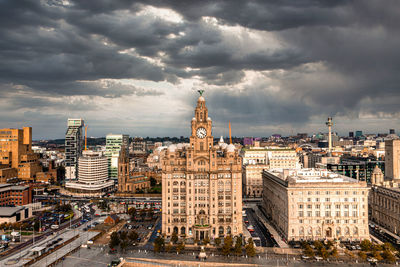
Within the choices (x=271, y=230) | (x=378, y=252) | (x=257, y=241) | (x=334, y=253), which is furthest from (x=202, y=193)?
(x=378, y=252)

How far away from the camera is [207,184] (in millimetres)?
127312

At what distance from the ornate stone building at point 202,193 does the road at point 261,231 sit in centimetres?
1024

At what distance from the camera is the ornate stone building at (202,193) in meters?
A: 126

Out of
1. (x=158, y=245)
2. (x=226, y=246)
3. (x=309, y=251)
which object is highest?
(x=309, y=251)

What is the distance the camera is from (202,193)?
127 meters

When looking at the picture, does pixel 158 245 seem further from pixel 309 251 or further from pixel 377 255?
pixel 377 255

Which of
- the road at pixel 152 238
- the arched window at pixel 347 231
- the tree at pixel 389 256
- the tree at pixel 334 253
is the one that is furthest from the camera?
the arched window at pixel 347 231

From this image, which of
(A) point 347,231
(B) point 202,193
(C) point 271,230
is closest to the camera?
(A) point 347,231

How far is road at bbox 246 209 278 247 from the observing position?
389 ft

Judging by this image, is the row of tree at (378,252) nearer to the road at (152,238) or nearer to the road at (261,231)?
the road at (261,231)

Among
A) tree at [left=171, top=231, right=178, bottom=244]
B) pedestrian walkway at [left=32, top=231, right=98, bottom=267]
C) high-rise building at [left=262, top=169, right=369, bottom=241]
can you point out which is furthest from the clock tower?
pedestrian walkway at [left=32, top=231, right=98, bottom=267]

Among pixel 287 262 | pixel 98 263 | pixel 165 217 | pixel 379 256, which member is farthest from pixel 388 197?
pixel 98 263

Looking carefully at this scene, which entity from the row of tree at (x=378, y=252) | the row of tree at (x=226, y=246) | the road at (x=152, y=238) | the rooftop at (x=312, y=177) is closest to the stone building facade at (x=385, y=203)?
the rooftop at (x=312, y=177)

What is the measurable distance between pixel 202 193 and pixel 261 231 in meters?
31.6
